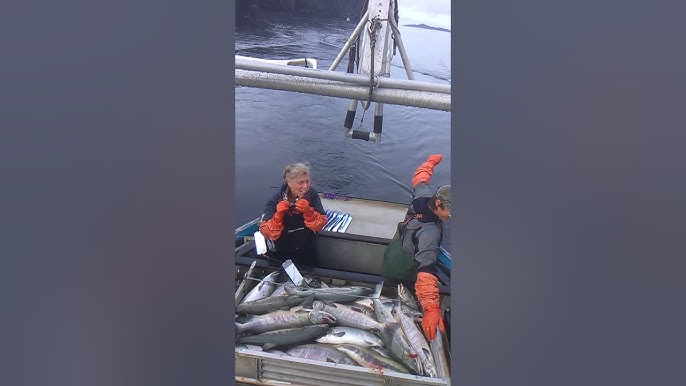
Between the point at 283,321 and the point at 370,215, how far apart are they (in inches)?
165

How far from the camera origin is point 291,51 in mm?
37406

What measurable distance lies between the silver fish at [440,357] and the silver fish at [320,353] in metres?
0.64

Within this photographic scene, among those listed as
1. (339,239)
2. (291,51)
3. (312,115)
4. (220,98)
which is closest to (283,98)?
(312,115)

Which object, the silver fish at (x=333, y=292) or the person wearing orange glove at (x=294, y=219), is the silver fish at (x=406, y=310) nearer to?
the silver fish at (x=333, y=292)

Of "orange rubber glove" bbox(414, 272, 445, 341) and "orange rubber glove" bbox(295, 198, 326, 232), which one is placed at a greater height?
"orange rubber glove" bbox(295, 198, 326, 232)

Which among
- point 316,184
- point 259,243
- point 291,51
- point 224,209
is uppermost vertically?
point 291,51

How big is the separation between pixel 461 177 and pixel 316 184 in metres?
18.8

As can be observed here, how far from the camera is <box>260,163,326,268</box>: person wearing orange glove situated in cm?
492

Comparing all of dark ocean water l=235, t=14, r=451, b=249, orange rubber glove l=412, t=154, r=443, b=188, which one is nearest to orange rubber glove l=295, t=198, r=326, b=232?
orange rubber glove l=412, t=154, r=443, b=188

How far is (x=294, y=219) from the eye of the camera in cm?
518

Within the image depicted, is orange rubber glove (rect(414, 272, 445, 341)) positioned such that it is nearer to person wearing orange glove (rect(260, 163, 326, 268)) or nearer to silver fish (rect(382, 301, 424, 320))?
silver fish (rect(382, 301, 424, 320))

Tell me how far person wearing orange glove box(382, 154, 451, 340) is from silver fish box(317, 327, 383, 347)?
45cm

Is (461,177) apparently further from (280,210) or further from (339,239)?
(339,239)

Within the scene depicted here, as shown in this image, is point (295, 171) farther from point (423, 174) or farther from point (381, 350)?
point (381, 350)
